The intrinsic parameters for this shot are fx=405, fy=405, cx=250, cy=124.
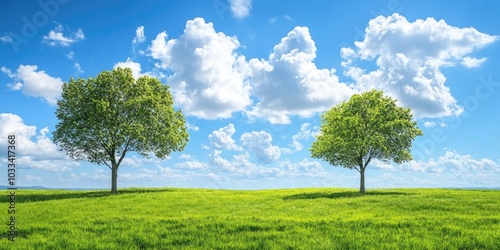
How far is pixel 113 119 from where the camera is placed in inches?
2057

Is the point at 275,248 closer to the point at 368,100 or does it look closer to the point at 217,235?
the point at 217,235

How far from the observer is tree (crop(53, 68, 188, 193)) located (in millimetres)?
51969

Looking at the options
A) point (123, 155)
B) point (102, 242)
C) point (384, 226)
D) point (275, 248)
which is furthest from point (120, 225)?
point (123, 155)

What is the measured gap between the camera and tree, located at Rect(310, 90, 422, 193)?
166 feet

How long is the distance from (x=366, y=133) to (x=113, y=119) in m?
32.4

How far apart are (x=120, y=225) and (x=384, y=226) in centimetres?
1402

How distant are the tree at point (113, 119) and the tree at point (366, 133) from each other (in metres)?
21.2

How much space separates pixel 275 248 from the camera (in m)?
16.2

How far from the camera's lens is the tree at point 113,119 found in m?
52.0

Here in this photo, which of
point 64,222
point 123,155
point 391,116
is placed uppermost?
point 391,116

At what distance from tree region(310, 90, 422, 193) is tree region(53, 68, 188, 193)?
21.2 m

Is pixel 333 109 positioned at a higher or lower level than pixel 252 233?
higher

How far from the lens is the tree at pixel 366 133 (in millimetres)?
50500

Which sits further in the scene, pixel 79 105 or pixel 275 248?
pixel 79 105
